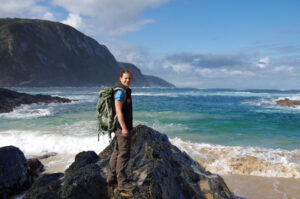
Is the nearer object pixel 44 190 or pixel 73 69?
pixel 44 190

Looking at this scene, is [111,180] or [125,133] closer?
[125,133]

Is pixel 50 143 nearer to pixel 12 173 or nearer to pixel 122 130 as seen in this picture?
pixel 12 173

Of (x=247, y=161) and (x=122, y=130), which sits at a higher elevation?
(x=122, y=130)

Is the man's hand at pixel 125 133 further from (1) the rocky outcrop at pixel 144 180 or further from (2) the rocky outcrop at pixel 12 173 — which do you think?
(2) the rocky outcrop at pixel 12 173

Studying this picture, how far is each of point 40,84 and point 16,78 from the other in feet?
32.3

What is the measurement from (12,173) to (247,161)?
7.01 m

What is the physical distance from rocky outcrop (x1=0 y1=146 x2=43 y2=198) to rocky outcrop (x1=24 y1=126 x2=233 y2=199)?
1.37 m

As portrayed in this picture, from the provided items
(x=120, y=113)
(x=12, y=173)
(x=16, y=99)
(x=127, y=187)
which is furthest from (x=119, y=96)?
(x=16, y=99)

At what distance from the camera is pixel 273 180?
695 centimetres

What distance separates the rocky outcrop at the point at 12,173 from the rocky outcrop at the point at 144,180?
4.49ft

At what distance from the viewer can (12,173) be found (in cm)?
545

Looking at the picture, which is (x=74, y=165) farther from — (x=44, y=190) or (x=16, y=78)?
(x=16, y=78)

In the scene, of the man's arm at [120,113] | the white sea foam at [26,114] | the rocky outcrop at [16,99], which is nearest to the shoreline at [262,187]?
the man's arm at [120,113]

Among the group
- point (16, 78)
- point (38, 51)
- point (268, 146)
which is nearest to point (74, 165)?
point (268, 146)
